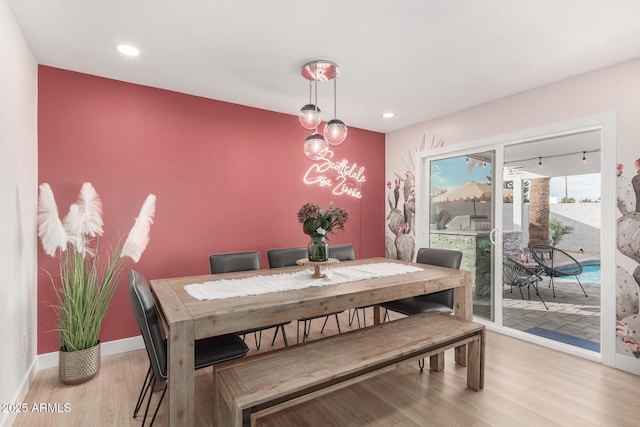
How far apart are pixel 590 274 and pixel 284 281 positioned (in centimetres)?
320

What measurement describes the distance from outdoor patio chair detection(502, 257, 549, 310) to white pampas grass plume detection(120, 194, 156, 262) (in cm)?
374

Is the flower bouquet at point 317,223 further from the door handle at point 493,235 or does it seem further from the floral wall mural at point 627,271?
the floral wall mural at point 627,271

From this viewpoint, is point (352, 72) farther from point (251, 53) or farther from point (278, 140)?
point (278, 140)

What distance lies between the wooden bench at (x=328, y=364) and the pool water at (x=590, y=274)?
1565 mm

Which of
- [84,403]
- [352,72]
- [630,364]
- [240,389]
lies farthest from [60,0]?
[630,364]

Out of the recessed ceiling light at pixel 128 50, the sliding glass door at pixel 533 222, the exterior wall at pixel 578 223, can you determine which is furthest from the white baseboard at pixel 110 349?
the exterior wall at pixel 578 223

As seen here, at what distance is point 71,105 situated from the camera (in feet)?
9.12

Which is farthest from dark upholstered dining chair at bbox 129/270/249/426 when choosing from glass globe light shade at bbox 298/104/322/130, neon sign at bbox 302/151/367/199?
neon sign at bbox 302/151/367/199

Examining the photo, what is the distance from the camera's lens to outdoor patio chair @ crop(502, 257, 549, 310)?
3668 millimetres

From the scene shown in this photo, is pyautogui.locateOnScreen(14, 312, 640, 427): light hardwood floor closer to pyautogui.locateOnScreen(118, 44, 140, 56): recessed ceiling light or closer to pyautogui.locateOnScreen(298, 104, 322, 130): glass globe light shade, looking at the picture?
pyautogui.locateOnScreen(298, 104, 322, 130): glass globe light shade

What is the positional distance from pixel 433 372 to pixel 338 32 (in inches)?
109

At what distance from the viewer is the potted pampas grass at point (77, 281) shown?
2.35m

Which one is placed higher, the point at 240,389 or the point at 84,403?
the point at 240,389

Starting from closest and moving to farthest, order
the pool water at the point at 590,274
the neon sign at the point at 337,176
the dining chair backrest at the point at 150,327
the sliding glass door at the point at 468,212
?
the dining chair backrest at the point at 150,327 → the pool water at the point at 590,274 → the sliding glass door at the point at 468,212 → the neon sign at the point at 337,176
